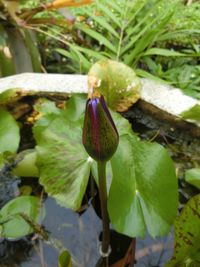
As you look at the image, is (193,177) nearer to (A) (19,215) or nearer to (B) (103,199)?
(B) (103,199)

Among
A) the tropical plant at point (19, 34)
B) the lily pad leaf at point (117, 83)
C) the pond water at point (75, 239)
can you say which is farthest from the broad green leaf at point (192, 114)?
the tropical plant at point (19, 34)

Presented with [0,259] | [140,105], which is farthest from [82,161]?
[140,105]

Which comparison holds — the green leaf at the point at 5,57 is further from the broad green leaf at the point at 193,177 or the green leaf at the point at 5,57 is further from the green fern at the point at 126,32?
the broad green leaf at the point at 193,177

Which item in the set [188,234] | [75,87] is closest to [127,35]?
[75,87]

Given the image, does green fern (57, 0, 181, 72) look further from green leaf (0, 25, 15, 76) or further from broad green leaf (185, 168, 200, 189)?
broad green leaf (185, 168, 200, 189)

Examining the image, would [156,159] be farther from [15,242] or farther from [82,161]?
[15,242]

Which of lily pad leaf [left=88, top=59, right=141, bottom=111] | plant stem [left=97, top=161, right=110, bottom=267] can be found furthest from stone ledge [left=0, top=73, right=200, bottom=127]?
plant stem [left=97, top=161, right=110, bottom=267]
